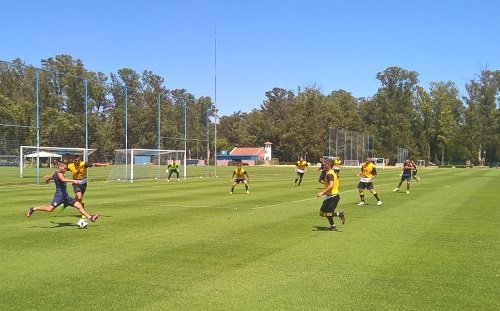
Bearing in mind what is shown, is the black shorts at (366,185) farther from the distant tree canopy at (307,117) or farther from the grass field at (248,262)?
the distant tree canopy at (307,117)

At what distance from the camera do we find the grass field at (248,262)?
6.66 m

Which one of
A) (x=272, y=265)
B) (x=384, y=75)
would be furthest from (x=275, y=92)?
(x=272, y=265)

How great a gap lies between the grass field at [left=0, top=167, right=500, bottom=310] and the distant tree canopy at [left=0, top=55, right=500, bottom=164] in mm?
32248

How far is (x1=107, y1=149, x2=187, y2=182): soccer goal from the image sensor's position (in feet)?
129

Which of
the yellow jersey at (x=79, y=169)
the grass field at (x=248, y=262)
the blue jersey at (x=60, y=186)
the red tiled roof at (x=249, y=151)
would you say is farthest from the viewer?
the red tiled roof at (x=249, y=151)

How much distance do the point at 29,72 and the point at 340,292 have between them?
37.4 metres

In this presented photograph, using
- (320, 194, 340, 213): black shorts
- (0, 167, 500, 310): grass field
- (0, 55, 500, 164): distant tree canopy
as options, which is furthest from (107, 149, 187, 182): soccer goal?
(320, 194, 340, 213): black shorts

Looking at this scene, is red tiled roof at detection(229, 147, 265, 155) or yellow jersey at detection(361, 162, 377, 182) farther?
red tiled roof at detection(229, 147, 265, 155)

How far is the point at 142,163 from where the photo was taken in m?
41.2

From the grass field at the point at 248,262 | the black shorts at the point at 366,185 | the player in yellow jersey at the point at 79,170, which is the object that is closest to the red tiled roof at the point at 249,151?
the black shorts at the point at 366,185

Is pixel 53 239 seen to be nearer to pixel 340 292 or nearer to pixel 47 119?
pixel 340 292

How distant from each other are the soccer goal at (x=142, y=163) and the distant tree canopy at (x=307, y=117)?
318 cm

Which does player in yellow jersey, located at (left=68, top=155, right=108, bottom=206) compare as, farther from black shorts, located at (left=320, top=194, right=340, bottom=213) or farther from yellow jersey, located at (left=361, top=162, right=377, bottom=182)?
yellow jersey, located at (left=361, top=162, right=377, bottom=182)

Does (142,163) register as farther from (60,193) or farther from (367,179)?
(60,193)
